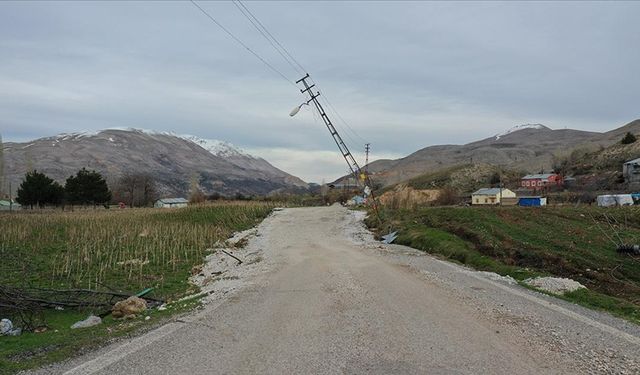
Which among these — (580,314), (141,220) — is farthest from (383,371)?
(141,220)

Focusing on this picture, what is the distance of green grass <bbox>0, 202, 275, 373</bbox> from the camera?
9.04m

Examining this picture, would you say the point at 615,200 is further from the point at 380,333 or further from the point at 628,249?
the point at 380,333

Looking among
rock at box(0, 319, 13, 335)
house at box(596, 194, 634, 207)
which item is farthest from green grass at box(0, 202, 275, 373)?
house at box(596, 194, 634, 207)

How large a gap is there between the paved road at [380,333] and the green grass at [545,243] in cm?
222

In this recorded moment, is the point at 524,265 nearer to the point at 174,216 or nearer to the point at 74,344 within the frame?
the point at 74,344

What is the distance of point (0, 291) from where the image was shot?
12172 mm

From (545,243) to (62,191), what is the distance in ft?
217

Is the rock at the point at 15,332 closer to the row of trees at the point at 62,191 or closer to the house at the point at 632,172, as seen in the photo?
the row of trees at the point at 62,191

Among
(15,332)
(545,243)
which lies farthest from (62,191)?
(15,332)

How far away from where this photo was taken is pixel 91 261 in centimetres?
2170

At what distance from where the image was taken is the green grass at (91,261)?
9039mm

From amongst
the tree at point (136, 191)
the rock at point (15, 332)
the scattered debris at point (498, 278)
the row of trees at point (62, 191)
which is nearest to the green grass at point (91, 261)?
the rock at point (15, 332)

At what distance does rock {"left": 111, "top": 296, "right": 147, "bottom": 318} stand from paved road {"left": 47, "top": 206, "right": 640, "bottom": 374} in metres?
1.70

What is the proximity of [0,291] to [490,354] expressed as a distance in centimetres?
1115
